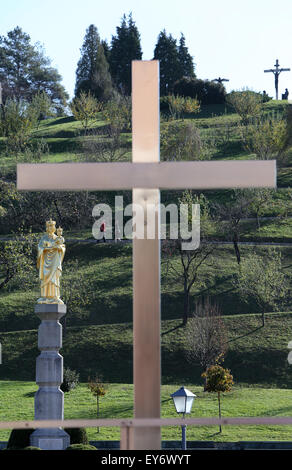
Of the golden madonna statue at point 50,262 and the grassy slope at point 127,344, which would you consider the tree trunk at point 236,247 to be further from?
the golden madonna statue at point 50,262

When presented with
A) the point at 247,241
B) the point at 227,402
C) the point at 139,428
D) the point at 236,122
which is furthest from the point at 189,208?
the point at 139,428

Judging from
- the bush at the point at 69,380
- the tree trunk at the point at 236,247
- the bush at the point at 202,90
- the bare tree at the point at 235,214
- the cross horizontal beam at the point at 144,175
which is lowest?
the cross horizontal beam at the point at 144,175

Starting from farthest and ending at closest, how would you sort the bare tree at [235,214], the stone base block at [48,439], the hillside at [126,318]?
the bare tree at [235,214]
the hillside at [126,318]
the stone base block at [48,439]

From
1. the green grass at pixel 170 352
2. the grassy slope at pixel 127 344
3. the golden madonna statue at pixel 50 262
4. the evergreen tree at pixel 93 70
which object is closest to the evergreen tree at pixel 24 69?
the evergreen tree at pixel 93 70

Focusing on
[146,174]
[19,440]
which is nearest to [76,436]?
[19,440]

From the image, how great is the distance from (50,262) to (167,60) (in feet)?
235

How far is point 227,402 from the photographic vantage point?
3203 cm

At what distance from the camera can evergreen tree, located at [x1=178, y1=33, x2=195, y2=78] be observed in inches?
3561

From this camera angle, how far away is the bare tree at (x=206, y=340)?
36188 millimetres

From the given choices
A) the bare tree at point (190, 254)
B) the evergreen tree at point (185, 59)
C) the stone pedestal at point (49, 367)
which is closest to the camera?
the stone pedestal at point (49, 367)

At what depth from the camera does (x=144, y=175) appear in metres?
4.49

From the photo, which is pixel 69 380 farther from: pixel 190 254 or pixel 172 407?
pixel 190 254

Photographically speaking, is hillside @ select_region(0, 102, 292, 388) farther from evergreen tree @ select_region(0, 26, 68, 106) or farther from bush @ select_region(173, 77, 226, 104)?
evergreen tree @ select_region(0, 26, 68, 106)

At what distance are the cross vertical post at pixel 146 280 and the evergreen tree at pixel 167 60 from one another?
84510 mm
